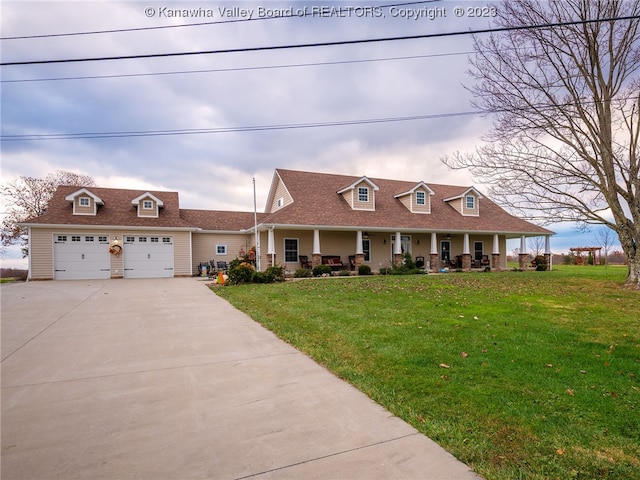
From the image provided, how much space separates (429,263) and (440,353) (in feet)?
62.9

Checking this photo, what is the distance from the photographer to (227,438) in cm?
289

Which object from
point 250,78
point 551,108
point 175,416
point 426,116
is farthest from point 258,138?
point 175,416

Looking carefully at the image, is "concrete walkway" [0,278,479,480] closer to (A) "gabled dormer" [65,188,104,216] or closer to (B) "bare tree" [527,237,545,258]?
(A) "gabled dormer" [65,188,104,216]

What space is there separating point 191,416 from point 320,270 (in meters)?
15.3

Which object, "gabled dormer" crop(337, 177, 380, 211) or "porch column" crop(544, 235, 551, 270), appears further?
"porch column" crop(544, 235, 551, 270)

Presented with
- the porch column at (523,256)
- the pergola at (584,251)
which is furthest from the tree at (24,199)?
the pergola at (584,251)

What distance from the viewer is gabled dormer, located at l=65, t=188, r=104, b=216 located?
2022 centimetres

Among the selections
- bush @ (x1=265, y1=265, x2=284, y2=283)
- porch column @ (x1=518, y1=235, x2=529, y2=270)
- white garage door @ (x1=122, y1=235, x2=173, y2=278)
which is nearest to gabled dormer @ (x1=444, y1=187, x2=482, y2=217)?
porch column @ (x1=518, y1=235, x2=529, y2=270)

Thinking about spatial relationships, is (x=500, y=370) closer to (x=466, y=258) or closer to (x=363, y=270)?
(x=363, y=270)

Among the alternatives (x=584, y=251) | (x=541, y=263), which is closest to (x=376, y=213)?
(x=541, y=263)

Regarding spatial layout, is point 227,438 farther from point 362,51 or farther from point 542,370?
point 362,51

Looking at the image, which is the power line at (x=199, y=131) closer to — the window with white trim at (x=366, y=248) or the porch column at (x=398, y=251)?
the porch column at (x=398, y=251)

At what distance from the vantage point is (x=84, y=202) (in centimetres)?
2041

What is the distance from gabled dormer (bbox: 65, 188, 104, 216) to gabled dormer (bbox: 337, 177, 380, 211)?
15.3m
